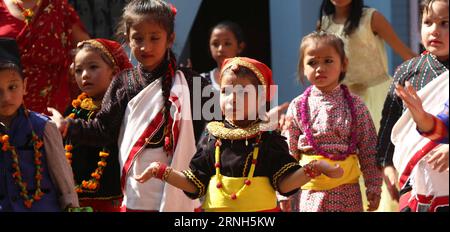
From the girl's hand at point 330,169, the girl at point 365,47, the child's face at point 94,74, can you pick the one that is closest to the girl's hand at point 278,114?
the girl's hand at point 330,169

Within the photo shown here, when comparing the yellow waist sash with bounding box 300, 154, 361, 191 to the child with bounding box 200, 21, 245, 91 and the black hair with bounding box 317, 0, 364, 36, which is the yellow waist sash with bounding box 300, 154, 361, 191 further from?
the child with bounding box 200, 21, 245, 91

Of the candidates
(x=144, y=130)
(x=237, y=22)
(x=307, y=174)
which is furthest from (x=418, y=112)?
(x=237, y=22)

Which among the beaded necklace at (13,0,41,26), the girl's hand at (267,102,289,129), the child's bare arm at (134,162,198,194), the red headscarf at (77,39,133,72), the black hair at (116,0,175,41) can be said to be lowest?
the child's bare arm at (134,162,198,194)

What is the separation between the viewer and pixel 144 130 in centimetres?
461

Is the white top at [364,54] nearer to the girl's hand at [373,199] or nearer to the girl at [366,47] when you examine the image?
the girl at [366,47]

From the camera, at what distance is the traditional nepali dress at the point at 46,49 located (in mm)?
5359

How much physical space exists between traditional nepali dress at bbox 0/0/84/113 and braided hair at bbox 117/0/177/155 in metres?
0.76

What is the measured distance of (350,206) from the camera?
4598 mm

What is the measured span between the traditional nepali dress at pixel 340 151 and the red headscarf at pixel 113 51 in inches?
39.6

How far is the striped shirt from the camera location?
414 centimetres

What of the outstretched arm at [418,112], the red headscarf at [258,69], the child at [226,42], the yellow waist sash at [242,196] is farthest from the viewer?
the child at [226,42]

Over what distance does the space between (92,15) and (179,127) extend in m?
2.96

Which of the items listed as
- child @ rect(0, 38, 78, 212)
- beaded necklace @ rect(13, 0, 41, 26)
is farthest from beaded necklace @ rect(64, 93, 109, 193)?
child @ rect(0, 38, 78, 212)
